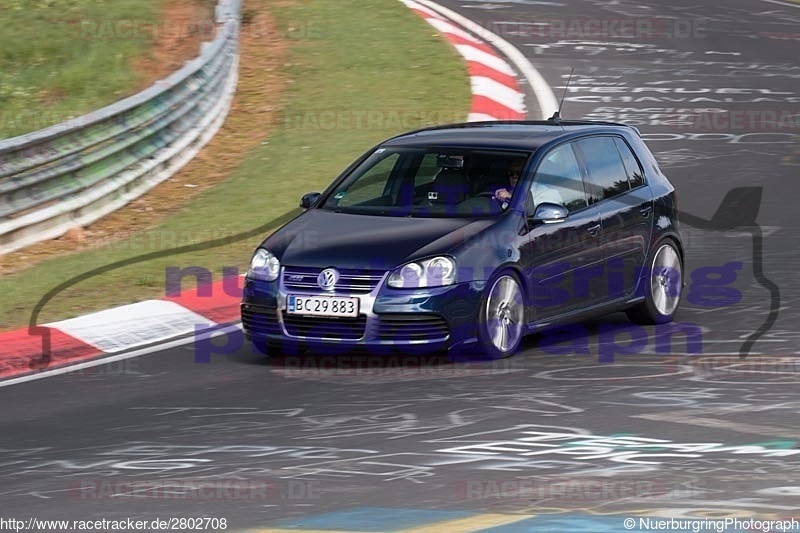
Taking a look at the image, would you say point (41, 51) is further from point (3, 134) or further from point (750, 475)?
point (750, 475)

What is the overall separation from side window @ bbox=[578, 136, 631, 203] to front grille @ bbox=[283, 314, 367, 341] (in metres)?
2.09

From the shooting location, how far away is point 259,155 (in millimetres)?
18625

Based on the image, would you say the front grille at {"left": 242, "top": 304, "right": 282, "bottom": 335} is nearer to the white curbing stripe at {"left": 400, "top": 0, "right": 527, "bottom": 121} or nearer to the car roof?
the car roof

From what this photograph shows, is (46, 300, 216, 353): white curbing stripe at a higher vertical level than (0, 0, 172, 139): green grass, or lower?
lower

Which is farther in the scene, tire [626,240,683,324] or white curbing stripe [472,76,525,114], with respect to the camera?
white curbing stripe [472,76,525,114]

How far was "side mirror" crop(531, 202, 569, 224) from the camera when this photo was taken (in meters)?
10.6

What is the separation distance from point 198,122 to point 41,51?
13.6 feet

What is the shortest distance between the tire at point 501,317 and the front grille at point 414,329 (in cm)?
24

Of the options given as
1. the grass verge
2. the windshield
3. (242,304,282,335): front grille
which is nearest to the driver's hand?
the windshield

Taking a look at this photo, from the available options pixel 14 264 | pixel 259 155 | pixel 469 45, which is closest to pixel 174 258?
pixel 14 264

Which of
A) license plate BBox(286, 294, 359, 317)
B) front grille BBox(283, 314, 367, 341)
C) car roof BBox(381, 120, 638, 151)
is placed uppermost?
car roof BBox(381, 120, 638, 151)

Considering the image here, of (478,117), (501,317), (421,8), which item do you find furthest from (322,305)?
(421,8)

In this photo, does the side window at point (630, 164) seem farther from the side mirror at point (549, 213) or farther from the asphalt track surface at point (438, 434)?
the side mirror at point (549, 213)

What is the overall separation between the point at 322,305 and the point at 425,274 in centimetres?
65
